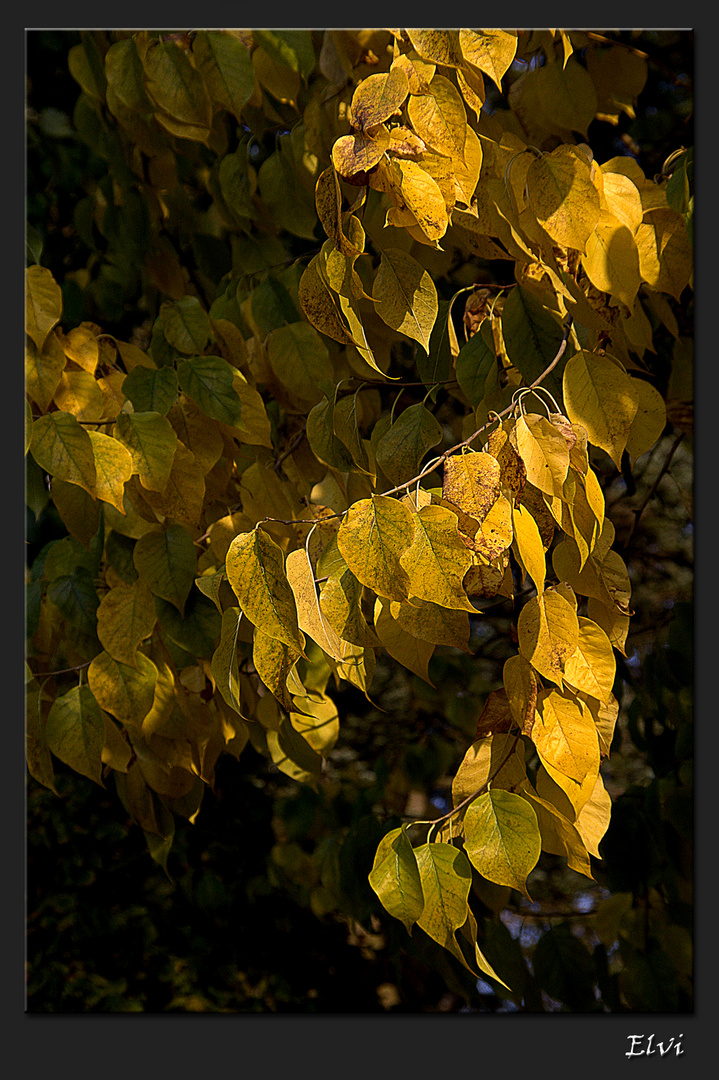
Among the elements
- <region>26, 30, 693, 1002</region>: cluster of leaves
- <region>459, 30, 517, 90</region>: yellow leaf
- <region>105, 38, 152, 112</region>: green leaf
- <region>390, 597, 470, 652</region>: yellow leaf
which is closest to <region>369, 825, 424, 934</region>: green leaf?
<region>26, 30, 693, 1002</region>: cluster of leaves

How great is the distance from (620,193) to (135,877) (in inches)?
48.5

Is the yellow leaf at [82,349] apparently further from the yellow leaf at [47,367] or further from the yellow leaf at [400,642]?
the yellow leaf at [400,642]

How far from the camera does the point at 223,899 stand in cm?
133

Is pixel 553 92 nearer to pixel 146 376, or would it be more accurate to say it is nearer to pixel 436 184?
pixel 436 184

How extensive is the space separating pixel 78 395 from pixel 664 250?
0.41m

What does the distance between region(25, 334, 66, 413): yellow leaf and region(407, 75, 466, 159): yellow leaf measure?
0.95 ft

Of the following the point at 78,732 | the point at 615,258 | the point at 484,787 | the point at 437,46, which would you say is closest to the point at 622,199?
the point at 615,258

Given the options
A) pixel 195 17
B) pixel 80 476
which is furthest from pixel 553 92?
pixel 80 476

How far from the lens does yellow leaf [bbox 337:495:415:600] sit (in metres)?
0.43

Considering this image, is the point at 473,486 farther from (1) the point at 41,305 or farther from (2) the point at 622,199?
(1) the point at 41,305

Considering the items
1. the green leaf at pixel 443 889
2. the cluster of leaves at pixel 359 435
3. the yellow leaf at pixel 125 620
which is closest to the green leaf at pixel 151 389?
the cluster of leaves at pixel 359 435

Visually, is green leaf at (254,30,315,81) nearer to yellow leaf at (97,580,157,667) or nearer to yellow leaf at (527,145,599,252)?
yellow leaf at (527,145,599,252)

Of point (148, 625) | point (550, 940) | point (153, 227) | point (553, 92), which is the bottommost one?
point (550, 940)

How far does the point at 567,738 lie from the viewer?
451 millimetres
